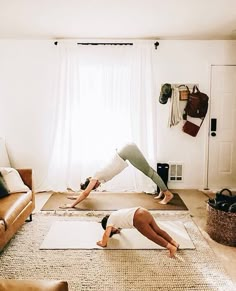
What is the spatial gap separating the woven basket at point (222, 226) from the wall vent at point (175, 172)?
1.85m

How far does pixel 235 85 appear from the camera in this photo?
16.0ft

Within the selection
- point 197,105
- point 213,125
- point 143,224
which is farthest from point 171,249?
point 213,125

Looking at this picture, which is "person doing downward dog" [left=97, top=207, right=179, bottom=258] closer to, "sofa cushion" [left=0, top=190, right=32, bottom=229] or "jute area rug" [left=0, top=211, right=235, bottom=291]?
"jute area rug" [left=0, top=211, right=235, bottom=291]

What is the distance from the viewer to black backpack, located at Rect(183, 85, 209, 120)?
186 inches

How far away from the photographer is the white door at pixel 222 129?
4.86 m

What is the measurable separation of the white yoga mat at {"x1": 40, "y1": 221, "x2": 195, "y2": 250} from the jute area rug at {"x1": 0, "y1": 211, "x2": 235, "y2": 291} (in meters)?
0.09

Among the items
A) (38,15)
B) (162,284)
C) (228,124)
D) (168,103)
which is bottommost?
(162,284)

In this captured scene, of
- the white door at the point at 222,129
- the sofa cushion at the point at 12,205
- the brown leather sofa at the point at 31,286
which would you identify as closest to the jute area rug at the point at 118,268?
the sofa cushion at the point at 12,205

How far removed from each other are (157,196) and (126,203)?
570mm

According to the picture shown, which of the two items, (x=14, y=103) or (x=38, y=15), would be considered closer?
(x=38, y=15)

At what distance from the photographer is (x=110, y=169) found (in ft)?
13.5

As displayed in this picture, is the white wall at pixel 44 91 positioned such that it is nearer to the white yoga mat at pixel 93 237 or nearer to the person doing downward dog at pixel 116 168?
the person doing downward dog at pixel 116 168

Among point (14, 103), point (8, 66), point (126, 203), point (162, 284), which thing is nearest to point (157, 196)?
point (126, 203)

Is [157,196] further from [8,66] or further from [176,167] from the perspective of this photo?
[8,66]
